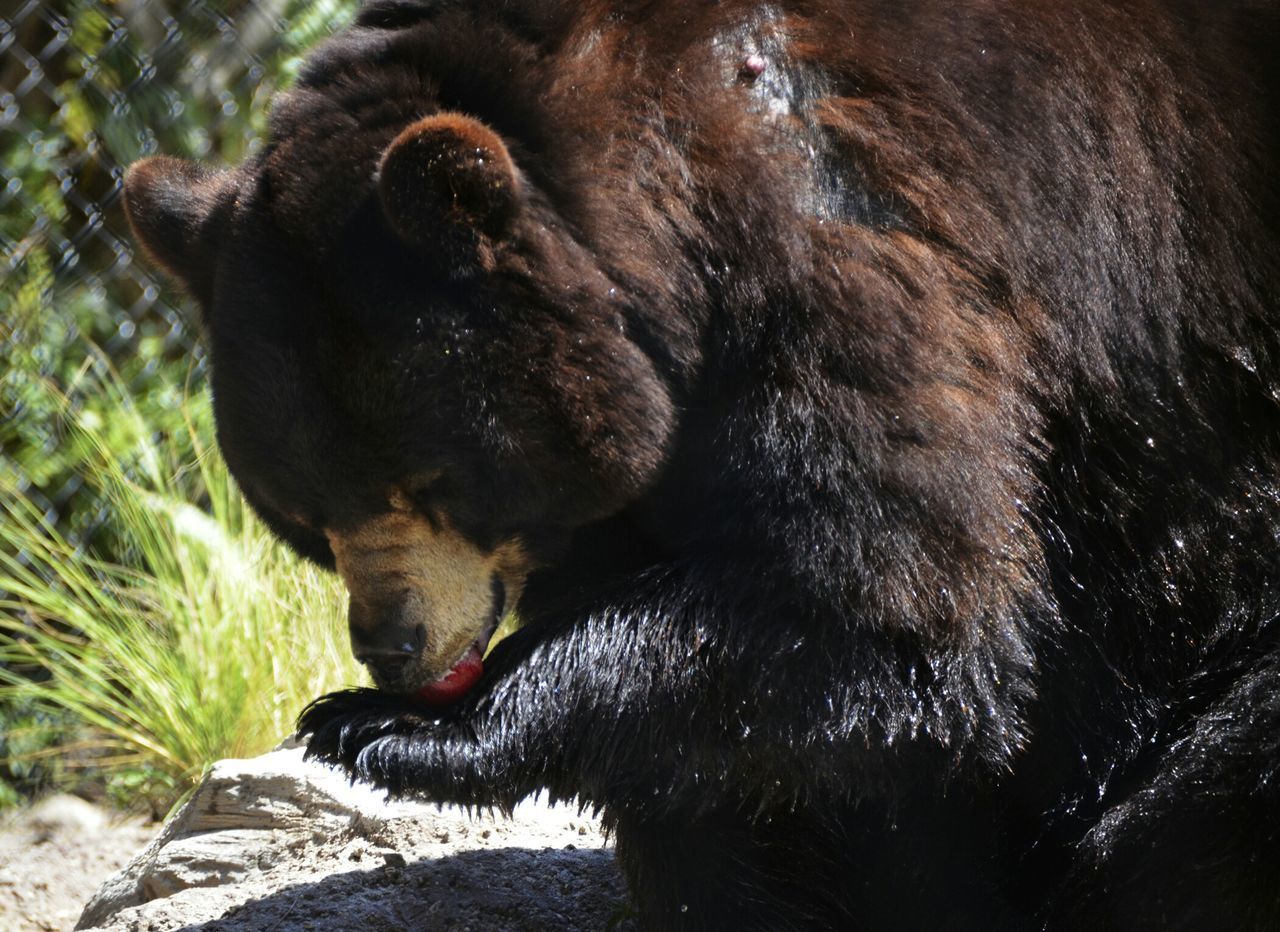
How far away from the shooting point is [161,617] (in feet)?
20.6

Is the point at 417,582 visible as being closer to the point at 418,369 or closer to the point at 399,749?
the point at 399,749

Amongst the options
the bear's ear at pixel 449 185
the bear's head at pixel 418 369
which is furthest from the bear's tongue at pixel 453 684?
the bear's ear at pixel 449 185

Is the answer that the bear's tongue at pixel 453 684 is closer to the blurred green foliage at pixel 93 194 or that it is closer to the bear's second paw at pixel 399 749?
the bear's second paw at pixel 399 749

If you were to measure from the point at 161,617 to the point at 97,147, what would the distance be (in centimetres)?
238

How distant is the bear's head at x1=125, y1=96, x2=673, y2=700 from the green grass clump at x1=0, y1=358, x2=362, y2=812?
246 cm

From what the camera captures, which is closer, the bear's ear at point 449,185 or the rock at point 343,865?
the bear's ear at point 449,185

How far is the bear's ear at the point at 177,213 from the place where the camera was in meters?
3.31

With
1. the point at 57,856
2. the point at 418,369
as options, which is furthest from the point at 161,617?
the point at 418,369

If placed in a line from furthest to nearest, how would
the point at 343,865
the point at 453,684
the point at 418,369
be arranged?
the point at 343,865
the point at 453,684
the point at 418,369

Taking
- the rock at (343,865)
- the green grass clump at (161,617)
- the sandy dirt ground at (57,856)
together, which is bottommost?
the sandy dirt ground at (57,856)

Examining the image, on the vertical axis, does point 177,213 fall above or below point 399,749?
above

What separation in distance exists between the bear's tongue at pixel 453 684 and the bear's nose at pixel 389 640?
3.0 inches

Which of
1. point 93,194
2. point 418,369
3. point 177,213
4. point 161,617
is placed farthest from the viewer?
point 93,194

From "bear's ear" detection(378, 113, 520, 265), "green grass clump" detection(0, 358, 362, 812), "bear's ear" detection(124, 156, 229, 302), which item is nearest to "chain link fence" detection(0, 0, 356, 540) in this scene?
"green grass clump" detection(0, 358, 362, 812)
